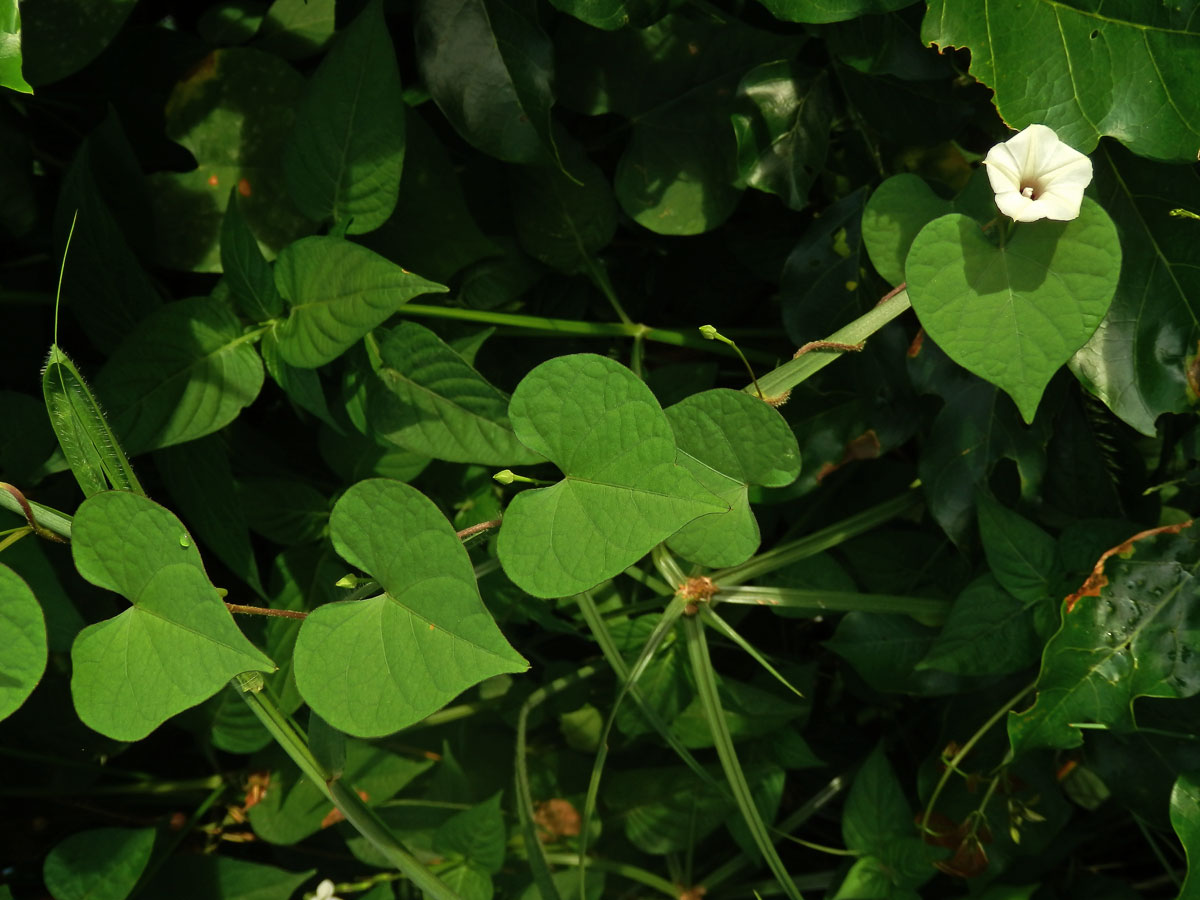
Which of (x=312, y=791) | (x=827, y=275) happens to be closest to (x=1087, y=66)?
(x=827, y=275)

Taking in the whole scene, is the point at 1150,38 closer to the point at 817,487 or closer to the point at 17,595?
the point at 817,487

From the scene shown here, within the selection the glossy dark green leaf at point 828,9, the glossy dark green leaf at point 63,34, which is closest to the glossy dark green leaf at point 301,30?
the glossy dark green leaf at point 63,34

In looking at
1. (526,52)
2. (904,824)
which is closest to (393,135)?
(526,52)

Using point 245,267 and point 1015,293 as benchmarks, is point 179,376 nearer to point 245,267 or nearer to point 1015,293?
point 245,267

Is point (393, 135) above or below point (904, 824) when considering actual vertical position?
above

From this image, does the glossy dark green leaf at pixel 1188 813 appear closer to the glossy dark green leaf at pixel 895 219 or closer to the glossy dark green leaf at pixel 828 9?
the glossy dark green leaf at pixel 895 219

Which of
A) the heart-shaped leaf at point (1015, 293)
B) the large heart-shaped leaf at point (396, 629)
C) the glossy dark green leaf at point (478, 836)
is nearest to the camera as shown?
the large heart-shaped leaf at point (396, 629)
